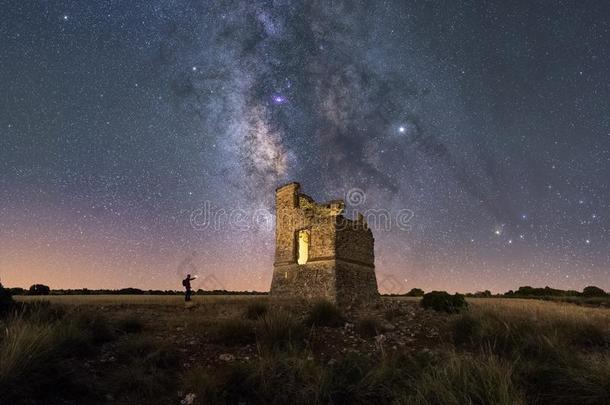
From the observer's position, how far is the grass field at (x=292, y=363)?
538 centimetres

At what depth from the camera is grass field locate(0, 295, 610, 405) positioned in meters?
5.38

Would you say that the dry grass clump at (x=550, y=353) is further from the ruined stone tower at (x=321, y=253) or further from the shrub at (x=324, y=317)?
the ruined stone tower at (x=321, y=253)

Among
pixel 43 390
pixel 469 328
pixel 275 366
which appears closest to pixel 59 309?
pixel 43 390

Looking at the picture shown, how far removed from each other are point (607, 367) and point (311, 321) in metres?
7.29

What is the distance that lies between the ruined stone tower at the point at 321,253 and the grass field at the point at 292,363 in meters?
5.12

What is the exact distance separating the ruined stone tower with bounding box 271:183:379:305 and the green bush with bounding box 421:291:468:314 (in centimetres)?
295

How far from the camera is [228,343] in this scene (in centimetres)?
912

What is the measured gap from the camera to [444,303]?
1478cm

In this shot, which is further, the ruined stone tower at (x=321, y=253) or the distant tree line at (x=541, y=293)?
the distant tree line at (x=541, y=293)

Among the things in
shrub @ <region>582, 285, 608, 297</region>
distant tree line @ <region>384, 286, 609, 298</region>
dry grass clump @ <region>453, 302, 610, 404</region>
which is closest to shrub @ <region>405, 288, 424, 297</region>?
distant tree line @ <region>384, 286, 609, 298</region>

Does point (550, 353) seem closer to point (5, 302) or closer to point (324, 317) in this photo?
point (324, 317)

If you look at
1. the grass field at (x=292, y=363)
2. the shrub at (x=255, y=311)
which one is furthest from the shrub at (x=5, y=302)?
the shrub at (x=255, y=311)

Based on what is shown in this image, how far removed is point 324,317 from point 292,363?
4902mm

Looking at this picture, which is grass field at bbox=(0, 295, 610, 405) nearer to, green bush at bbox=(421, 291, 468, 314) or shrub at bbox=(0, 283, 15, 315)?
shrub at bbox=(0, 283, 15, 315)
